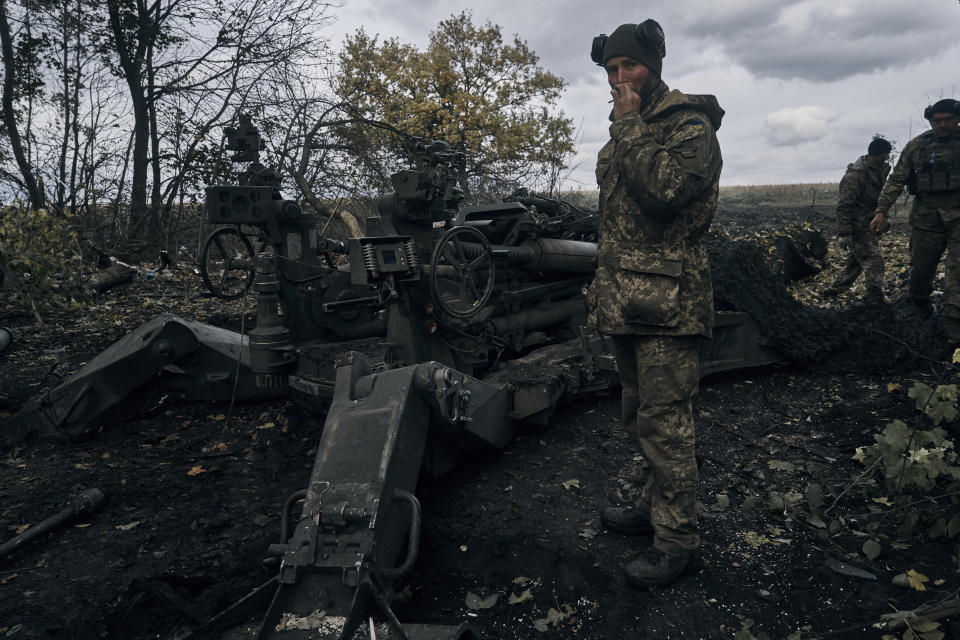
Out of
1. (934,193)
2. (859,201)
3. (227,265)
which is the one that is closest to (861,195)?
(859,201)

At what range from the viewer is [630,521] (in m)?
3.23

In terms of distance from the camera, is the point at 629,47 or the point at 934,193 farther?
the point at 934,193

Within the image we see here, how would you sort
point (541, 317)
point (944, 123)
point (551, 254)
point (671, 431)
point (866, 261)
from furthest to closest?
point (866, 261) < point (944, 123) < point (541, 317) < point (551, 254) < point (671, 431)

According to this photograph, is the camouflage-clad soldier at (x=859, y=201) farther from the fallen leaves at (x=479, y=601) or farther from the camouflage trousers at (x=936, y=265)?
the fallen leaves at (x=479, y=601)

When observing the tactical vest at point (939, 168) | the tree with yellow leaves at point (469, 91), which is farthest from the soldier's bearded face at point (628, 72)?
the tree with yellow leaves at point (469, 91)

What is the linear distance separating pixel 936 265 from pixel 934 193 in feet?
2.45

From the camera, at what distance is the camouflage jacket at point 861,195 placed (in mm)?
8227

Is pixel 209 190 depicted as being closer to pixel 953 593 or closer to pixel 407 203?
pixel 407 203

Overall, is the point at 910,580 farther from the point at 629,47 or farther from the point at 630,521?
the point at 629,47

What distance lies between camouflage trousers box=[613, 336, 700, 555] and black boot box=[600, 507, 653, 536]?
1.03 feet

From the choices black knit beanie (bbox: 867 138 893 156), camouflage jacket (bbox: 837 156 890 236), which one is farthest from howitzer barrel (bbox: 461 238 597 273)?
black knit beanie (bbox: 867 138 893 156)

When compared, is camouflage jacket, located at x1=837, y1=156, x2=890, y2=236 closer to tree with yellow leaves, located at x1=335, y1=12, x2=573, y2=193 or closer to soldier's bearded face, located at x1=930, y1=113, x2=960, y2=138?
soldier's bearded face, located at x1=930, y1=113, x2=960, y2=138

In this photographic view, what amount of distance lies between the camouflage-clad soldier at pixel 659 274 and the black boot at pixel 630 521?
309mm

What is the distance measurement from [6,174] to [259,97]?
4.04 metres
